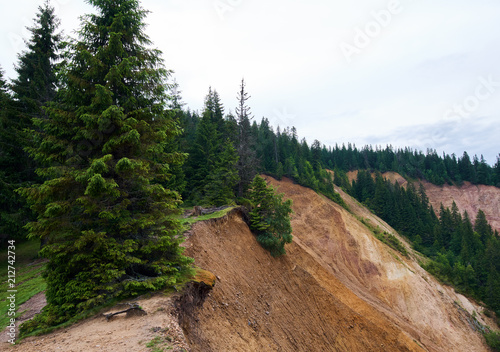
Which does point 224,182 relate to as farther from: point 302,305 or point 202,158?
point 302,305

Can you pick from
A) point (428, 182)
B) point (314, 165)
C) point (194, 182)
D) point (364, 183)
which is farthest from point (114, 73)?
point (428, 182)

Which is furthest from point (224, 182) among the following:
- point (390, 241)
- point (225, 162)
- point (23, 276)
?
point (390, 241)

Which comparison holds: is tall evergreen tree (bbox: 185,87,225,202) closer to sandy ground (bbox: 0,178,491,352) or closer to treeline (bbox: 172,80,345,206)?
treeline (bbox: 172,80,345,206)

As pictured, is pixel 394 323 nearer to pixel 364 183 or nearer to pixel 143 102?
pixel 143 102

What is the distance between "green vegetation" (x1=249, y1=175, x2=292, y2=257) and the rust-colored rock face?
35.9 inches

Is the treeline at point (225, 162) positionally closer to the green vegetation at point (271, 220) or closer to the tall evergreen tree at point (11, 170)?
the green vegetation at point (271, 220)

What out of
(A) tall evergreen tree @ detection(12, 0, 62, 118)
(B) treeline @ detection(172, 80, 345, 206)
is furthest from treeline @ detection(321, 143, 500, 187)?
(A) tall evergreen tree @ detection(12, 0, 62, 118)

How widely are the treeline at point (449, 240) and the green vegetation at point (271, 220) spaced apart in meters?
31.3

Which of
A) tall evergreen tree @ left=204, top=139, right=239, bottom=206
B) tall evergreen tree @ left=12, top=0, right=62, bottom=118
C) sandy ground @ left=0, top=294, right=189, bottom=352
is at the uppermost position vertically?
tall evergreen tree @ left=12, top=0, right=62, bottom=118

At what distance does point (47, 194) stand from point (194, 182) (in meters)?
26.3

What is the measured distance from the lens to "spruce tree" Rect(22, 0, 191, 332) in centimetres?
762

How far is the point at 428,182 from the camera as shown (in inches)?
3979

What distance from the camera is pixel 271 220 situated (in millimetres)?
21938

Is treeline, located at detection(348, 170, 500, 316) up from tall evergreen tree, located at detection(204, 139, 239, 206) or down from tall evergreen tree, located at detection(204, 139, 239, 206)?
down
